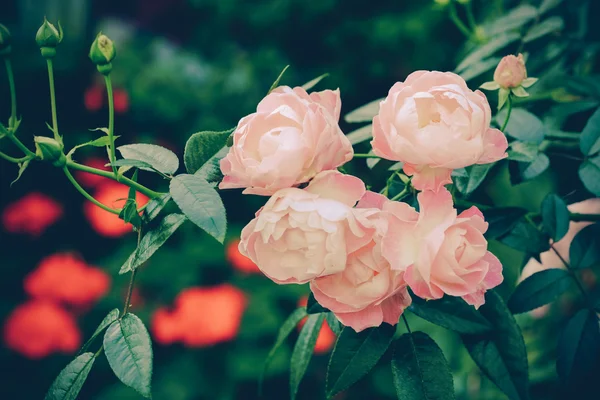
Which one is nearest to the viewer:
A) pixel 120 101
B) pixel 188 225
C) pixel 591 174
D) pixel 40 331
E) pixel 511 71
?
pixel 511 71

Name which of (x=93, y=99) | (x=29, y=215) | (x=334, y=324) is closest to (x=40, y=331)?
(x=29, y=215)

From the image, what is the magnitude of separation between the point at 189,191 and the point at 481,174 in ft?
1.03

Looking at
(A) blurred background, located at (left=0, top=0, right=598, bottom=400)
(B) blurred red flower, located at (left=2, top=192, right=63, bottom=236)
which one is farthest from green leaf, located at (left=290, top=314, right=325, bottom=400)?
(B) blurred red flower, located at (left=2, top=192, right=63, bottom=236)

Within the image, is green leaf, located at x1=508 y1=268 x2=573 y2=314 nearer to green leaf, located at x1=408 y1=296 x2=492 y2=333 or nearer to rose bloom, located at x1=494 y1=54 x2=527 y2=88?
green leaf, located at x1=408 y1=296 x2=492 y2=333

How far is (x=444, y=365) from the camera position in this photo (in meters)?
0.50

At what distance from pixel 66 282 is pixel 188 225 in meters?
0.41

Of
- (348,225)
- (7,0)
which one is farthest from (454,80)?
(7,0)

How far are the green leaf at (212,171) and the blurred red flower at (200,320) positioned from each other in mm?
1060

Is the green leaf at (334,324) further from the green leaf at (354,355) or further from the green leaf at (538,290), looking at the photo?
the green leaf at (538,290)

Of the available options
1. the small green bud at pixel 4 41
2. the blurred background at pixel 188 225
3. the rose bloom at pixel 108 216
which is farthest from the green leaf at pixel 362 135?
the rose bloom at pixel 108 216

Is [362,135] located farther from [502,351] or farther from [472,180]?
[502,351]

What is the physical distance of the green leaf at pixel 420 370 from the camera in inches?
19.1

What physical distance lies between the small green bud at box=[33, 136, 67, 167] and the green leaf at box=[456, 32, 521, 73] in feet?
1.86

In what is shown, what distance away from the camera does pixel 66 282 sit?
59.3 inches
